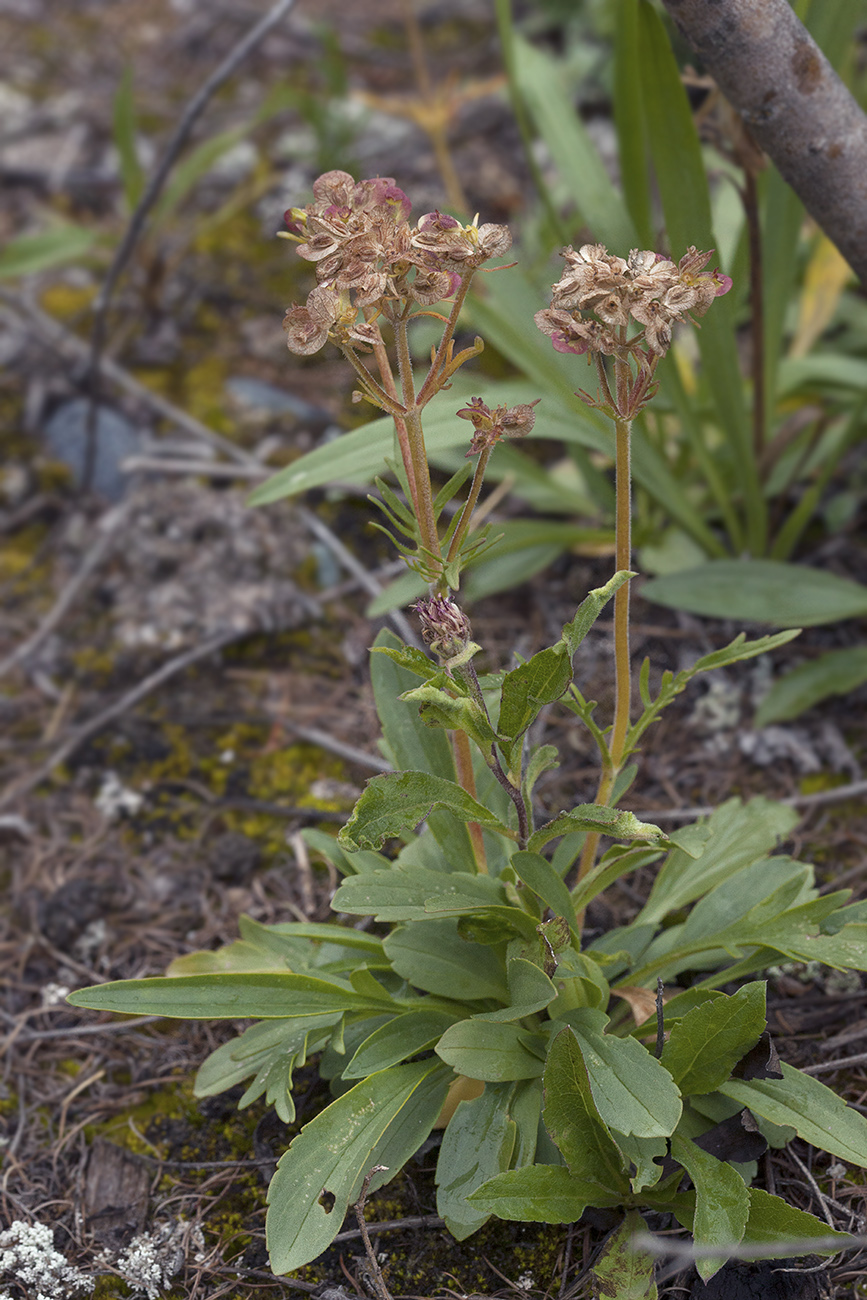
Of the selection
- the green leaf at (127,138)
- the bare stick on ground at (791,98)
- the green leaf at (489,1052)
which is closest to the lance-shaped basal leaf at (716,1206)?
the green leaf at (489,1052)

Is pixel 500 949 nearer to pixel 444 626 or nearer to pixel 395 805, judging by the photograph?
pixel 395 805

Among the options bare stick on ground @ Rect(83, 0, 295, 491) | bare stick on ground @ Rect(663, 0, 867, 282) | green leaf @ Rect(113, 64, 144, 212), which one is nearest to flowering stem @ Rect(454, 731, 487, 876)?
bare stick on ground @ Rect(663, 0, 867, 282)

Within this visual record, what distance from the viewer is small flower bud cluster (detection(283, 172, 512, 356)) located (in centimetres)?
119

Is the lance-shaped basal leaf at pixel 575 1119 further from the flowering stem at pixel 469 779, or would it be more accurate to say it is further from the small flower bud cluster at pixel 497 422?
the small flower bud cluster at pixel 497 422

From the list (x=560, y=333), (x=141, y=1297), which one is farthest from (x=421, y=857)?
(x=560, y=333)

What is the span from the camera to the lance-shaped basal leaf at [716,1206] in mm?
1312

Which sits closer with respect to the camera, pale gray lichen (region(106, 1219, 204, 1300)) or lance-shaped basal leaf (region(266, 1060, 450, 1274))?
lance-shaped basal leaf (region(266, 1060, 450, 1274))

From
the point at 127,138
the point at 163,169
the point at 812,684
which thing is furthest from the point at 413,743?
the point at 127,138

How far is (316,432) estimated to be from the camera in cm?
304

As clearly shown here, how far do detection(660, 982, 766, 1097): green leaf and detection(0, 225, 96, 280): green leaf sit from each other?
107 inches

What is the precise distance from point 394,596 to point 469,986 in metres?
0.90

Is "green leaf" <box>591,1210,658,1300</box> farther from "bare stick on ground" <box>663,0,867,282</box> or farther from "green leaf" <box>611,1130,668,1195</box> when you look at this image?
"bare stick on ground" <box>663,0,867,282</box>

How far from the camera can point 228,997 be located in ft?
4.94

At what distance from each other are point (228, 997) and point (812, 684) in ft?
4.68
